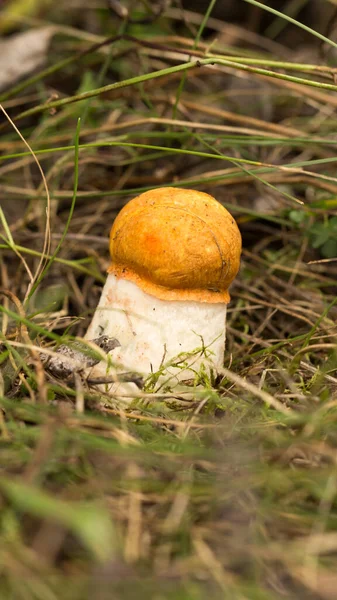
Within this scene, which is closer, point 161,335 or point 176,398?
point 176,398

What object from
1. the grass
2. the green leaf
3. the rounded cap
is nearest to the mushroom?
the rounded cap

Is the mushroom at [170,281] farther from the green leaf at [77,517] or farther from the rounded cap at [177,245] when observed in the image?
the green leaf at [77,517]

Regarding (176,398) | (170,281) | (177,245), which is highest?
(177,245)

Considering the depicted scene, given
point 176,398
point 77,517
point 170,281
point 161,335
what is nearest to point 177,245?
point 170,281

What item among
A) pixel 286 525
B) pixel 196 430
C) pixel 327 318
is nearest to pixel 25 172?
pixel 327 318

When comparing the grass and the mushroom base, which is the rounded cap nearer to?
the mushroom base

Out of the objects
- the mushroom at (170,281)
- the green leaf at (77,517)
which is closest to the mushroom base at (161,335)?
the mushroom at (170,281)

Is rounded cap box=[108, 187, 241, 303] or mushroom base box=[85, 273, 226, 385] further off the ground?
rounded cap box=[108, 187, 241, 303]

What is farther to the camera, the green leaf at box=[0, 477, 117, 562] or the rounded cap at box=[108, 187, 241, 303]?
the rounded cap at box=[108, 187, 241, 303]

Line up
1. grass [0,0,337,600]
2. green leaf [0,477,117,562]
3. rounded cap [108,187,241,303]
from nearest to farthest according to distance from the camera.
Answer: green leaf [0,477,117,562] < grass [0,0,337,600] < rounded cap [108,187,241,303]

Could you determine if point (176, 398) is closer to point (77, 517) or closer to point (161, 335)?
point (161, 335)
